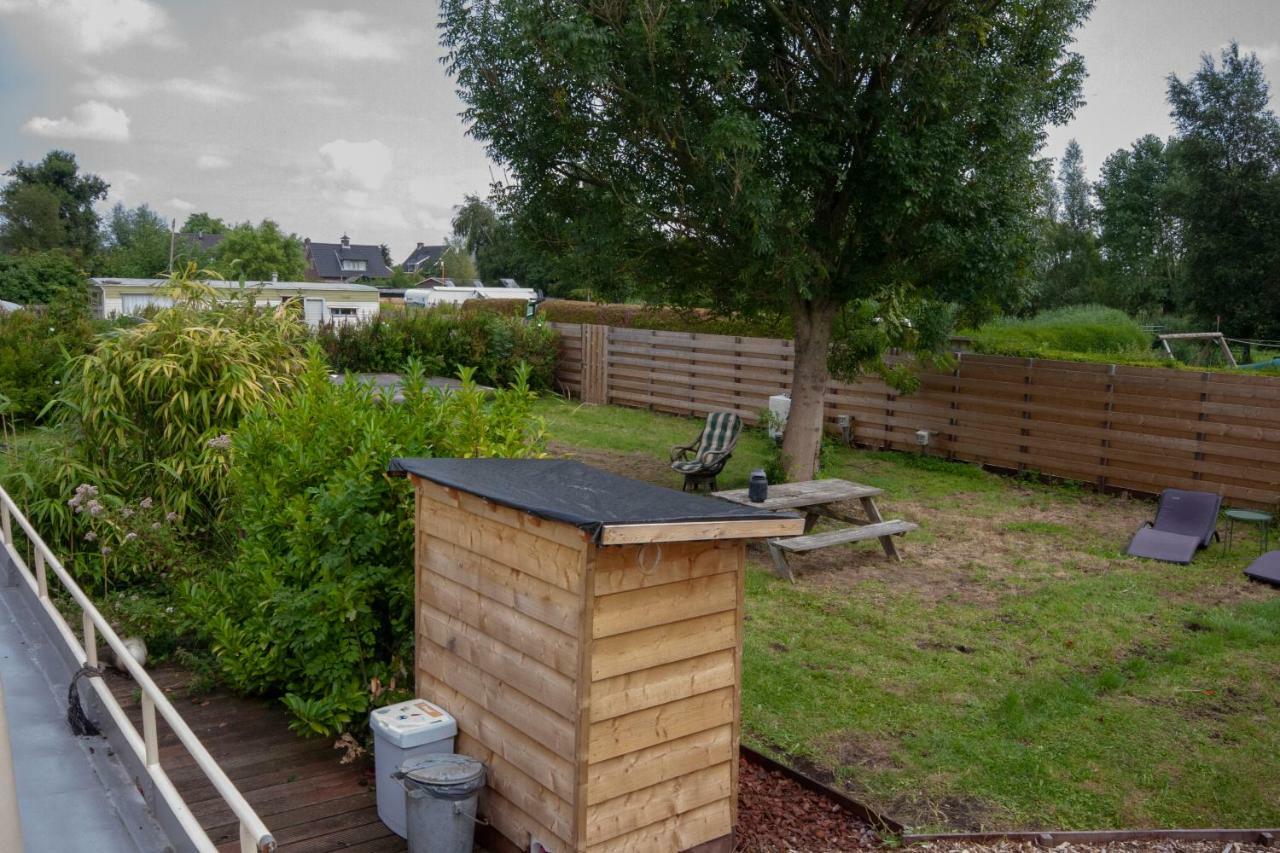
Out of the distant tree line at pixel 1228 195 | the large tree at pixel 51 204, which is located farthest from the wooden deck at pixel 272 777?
the large tree at pixel 51 204

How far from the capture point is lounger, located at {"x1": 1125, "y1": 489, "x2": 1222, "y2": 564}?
8.70 m

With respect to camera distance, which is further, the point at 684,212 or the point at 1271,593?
the point at 684,212

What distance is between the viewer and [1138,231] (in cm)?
4209

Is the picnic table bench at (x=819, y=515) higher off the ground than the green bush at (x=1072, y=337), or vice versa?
the green bush at (x=1072, y=337)

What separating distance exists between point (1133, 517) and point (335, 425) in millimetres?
8725

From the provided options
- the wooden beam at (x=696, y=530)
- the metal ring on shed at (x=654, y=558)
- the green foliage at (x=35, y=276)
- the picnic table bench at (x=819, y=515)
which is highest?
the green foliage at (x=35, y=276)

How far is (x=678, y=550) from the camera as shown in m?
3.67

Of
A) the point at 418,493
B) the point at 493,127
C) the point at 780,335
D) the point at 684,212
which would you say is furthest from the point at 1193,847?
the point at 780,335

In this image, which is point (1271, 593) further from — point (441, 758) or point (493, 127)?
point (493, 127)

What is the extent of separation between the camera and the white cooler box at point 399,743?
3885mm

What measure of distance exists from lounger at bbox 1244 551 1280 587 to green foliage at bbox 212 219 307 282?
4607 centimetres

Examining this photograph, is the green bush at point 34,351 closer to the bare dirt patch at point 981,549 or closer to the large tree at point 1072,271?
the bare dirt patch at point 981,549

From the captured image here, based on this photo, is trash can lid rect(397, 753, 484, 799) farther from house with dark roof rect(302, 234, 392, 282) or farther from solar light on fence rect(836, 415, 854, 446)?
house with dark roof rect(302, 234, 392, 282)

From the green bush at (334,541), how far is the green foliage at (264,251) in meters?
45.3
